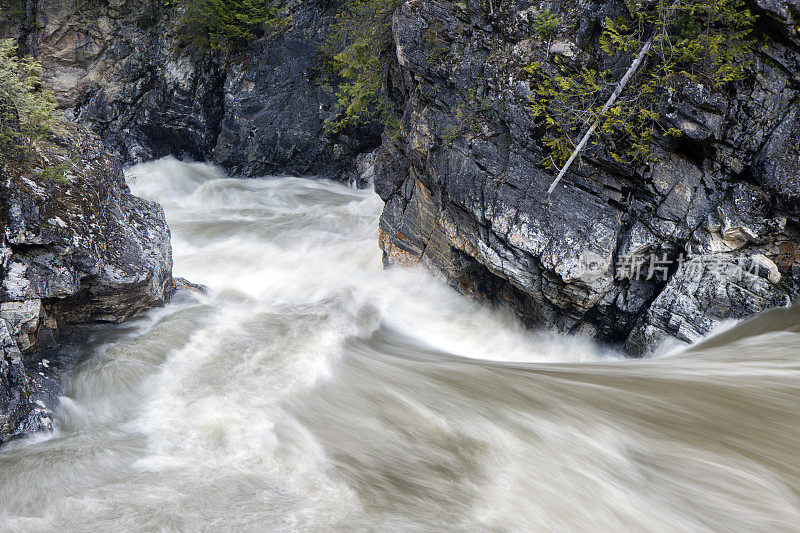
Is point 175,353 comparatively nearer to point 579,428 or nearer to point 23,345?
point 23,345

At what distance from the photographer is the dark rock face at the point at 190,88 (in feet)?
50.8

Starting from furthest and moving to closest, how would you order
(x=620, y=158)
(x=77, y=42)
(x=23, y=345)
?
1. (x=77, y=42)
2. (x=620, y=158)
3. (x=23, y=345)

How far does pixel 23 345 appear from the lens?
514cm

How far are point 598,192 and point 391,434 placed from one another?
4.80 m

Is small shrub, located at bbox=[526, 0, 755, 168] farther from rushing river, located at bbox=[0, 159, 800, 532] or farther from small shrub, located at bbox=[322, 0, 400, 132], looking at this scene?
small shrub, located at bbox=[322, 0, 400, 132]

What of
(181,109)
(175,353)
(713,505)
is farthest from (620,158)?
(181,109)

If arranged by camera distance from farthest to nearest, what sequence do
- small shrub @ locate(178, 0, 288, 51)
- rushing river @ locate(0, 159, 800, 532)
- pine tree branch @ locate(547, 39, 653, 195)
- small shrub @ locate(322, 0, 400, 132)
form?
small shrub @ locate(178, 0, 288, 51)
small shrub @ locate(322, 0, 400, 132)
pine tree branch @ locate(547, 39, 653, 195)
rushing river @ locate(0, 159, 800, 532)

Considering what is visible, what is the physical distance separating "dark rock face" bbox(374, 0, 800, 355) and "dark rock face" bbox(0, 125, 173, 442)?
16.1 feet

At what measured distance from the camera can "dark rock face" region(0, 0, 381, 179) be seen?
15.5 meters

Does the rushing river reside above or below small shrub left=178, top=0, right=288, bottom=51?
below

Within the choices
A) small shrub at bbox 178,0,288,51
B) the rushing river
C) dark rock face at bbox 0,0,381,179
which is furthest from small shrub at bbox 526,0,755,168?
small shrub at bbox 178,0,288,51

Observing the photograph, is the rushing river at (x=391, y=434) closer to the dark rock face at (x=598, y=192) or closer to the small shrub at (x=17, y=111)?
the dark rock face at (x=598, y=192)

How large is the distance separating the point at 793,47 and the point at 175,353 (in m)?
8.93

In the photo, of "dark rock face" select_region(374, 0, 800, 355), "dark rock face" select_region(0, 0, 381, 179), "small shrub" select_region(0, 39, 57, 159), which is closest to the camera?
"small shrub" select_region(0, 39, 57, 159)
